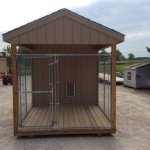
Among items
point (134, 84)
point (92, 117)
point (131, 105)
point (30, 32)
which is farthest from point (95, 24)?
point (134, 84)

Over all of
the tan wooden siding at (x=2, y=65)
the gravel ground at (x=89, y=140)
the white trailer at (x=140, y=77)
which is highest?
the tan wooden siding at (x=2, y=65)

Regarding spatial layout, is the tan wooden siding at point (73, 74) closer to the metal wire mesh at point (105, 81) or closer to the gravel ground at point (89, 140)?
the metal wire mesh at point (105, 81)

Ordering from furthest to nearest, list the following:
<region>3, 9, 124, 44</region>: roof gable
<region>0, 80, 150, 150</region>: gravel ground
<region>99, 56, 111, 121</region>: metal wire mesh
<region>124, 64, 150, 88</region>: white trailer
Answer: <region>124, 64, 150, 88</region>: white trailer
<region>99, 56, 111, 121</region>: metal wire mesh
<region>3, 9, 124, 44</region>: roof gable
<region>0, 80, 150, 150</region>: gravel ground

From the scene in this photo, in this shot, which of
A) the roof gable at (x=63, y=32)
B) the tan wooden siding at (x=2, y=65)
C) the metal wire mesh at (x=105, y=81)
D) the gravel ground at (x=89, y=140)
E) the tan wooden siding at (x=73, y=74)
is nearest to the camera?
the gravel ground at (x=89, y=140)

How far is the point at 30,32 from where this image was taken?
438 centimetres

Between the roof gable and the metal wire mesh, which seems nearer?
the roof gable

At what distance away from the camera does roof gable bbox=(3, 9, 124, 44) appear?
4359 millimetres

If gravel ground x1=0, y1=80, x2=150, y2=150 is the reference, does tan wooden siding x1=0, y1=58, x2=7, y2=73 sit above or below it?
above

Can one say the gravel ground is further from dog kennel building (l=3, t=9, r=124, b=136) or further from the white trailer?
the white trailer

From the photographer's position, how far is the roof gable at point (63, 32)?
4359 mm

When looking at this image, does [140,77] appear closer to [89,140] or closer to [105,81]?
[105,81]

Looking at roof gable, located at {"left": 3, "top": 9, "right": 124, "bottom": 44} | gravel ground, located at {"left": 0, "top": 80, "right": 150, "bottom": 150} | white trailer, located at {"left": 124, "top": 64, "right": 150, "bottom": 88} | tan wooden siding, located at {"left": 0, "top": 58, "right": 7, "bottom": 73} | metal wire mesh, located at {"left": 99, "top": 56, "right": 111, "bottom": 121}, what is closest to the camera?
gravel ground, located at {"left": 0, "top": 80, "right": 150, "bottom": 150}

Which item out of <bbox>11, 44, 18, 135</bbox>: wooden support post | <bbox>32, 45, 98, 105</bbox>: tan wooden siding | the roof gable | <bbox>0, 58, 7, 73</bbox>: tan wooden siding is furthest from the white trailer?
<bbox>0, 58, 7, 73</bbox>: tan wooden siding

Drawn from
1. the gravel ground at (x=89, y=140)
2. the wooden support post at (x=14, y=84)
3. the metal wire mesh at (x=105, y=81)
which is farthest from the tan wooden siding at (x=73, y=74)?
the wooden support post at (x=14, y=84)
